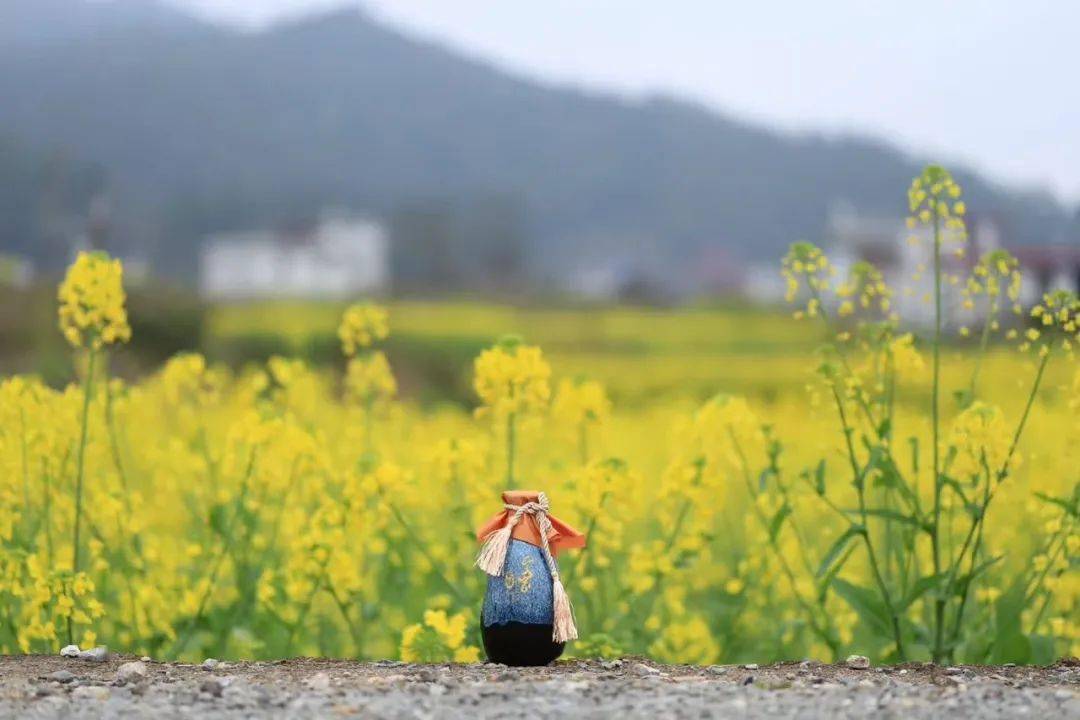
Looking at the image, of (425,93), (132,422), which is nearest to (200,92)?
(425,93)

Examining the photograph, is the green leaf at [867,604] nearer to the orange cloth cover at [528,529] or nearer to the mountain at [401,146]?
the orange cloth cover at [528,529]

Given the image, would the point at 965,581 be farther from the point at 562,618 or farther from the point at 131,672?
the point at 131,672

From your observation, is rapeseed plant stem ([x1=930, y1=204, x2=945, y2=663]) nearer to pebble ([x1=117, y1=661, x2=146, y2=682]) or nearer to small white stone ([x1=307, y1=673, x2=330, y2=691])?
small white stone ([x1=307, y1=673, x2=330, y2=691])

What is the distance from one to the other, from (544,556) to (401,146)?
253ft

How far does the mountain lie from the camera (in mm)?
59500

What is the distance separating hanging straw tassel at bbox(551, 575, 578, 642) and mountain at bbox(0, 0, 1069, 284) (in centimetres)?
4514

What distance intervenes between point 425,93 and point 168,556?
83446mm

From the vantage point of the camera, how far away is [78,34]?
112 m

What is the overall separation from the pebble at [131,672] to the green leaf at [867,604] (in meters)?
2.09

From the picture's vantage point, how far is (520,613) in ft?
13.9

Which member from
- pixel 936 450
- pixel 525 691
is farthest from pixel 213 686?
pixel 936 450

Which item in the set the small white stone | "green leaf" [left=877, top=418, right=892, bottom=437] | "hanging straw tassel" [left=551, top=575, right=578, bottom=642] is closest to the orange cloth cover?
"hanging straw tassel" [left=551, top=575, right=578, bottom=642]

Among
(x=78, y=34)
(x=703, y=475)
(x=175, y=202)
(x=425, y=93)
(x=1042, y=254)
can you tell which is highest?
(x=78, y=34)

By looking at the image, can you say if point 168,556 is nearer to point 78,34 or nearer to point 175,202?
point 175,202
